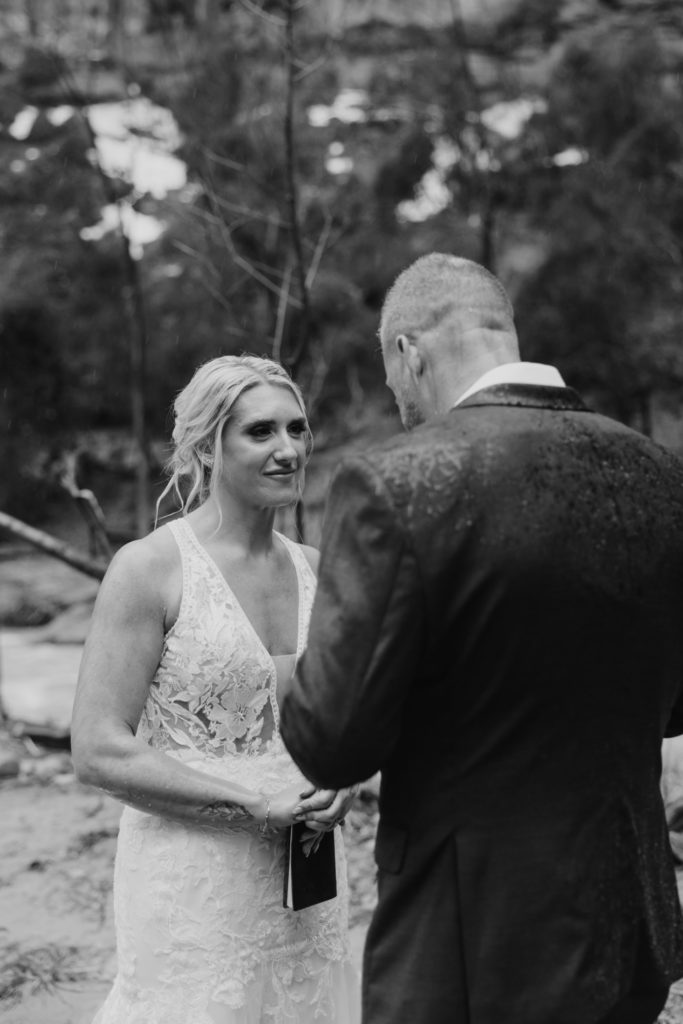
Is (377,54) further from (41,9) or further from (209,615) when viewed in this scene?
(209,615)

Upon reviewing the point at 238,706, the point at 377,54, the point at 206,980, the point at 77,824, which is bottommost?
the point at 77,824

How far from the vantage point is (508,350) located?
1.79 m

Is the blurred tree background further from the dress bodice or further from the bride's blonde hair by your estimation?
the dress bodice

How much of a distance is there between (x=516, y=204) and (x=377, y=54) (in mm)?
4312

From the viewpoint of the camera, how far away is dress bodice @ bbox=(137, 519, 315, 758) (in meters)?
2.21

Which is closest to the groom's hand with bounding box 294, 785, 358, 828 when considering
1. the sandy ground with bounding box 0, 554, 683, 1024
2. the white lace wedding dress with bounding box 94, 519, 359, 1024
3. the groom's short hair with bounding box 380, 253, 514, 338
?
the white lace wedding dress with bounding box 94, 519, 359, 1024

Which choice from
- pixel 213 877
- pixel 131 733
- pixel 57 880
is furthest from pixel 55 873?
pixel 131 733

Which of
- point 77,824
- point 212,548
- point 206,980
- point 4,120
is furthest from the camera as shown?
point 4,120

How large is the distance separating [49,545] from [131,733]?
390cm

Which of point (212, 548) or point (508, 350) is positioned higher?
point (508, 350)

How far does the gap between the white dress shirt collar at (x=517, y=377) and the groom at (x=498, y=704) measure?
57mm

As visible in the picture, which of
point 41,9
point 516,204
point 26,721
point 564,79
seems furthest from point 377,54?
point 26,721

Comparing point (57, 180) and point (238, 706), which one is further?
point (57, 180)

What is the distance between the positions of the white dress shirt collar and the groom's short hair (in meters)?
0.12
